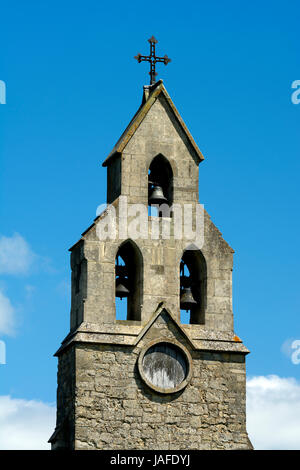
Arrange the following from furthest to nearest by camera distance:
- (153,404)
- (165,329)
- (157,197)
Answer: (157,197) → (165,329) → (153,404)

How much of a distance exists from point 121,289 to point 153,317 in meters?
1.19

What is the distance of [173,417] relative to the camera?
126 feet

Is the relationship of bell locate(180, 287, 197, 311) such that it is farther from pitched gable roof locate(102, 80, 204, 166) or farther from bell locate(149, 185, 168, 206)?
pitched gable roof locate(102, 80, 204, 166)

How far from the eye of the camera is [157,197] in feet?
132

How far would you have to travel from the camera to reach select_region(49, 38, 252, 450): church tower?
38.0m

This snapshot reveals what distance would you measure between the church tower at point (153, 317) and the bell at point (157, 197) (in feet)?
0.11

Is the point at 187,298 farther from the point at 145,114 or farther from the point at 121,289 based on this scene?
the point at 145,114

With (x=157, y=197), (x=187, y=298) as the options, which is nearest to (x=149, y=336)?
(x=187, y=298)

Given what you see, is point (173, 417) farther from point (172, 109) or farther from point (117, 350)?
point (172, 109)

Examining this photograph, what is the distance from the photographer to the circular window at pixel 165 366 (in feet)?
126

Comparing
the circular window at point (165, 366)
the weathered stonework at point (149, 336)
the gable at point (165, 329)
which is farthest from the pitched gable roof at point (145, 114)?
the circular window at point (165, 366)

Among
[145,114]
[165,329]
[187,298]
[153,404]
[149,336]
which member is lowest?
[153,404]

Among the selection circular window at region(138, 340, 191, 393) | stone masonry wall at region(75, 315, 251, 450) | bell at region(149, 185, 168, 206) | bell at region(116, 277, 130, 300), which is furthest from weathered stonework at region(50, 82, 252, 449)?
bell at region(116, 277, 130, 300)
